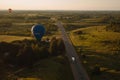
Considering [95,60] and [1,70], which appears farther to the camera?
[95,60]

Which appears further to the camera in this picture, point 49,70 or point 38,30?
point 38,30

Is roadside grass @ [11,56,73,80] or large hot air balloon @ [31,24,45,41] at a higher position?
large hot air balloon @ [31,24,45,41]

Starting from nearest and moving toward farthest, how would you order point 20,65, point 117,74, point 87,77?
point 87,77 < point 117,74 < point 20,65

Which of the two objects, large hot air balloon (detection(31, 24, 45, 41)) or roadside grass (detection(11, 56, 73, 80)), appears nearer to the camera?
roadside grass (detection(11, 56, 73, 80))

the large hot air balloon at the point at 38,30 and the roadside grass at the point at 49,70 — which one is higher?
the large hot air balloon at the point at 38,30

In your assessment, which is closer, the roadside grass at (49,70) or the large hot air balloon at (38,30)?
the roadside grass at (49,70)

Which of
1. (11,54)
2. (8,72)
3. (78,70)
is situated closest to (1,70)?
(8,72)

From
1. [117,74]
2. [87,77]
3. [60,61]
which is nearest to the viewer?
[87,77]

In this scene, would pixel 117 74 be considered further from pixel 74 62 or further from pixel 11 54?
pixel 11 54

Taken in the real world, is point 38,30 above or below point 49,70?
above

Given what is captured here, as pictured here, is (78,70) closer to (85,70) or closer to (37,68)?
(85,70)
